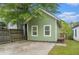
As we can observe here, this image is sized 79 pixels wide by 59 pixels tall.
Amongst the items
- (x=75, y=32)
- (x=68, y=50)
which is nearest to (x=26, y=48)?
(x=68, y=50)

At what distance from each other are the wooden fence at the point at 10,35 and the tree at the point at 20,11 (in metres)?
0.11

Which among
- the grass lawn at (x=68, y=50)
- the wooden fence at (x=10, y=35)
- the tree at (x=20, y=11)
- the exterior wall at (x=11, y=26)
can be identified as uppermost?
the tree at (x=20, y=11)

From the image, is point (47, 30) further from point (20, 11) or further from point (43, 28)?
point (20, 11)

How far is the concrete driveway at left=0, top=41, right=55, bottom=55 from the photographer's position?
4.70 meters

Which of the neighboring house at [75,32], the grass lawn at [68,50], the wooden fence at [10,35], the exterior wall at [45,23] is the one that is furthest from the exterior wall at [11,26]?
the neighboring house at [75,32]

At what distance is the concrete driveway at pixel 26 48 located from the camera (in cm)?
470

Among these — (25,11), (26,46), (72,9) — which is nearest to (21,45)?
(26,46)

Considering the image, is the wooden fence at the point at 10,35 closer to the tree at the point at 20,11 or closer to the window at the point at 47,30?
the tree at the point at 20,11

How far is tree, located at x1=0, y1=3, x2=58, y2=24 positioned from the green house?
0.06m

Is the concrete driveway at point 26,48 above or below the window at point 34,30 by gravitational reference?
below

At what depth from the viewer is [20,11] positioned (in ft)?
15.6

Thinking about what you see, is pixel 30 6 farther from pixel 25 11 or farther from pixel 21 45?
pixel 21 45

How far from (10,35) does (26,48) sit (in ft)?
0.78

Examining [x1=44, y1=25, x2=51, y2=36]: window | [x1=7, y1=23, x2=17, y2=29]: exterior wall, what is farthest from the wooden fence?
[x1=44, y1=25, x2=51, y2=36]: window
